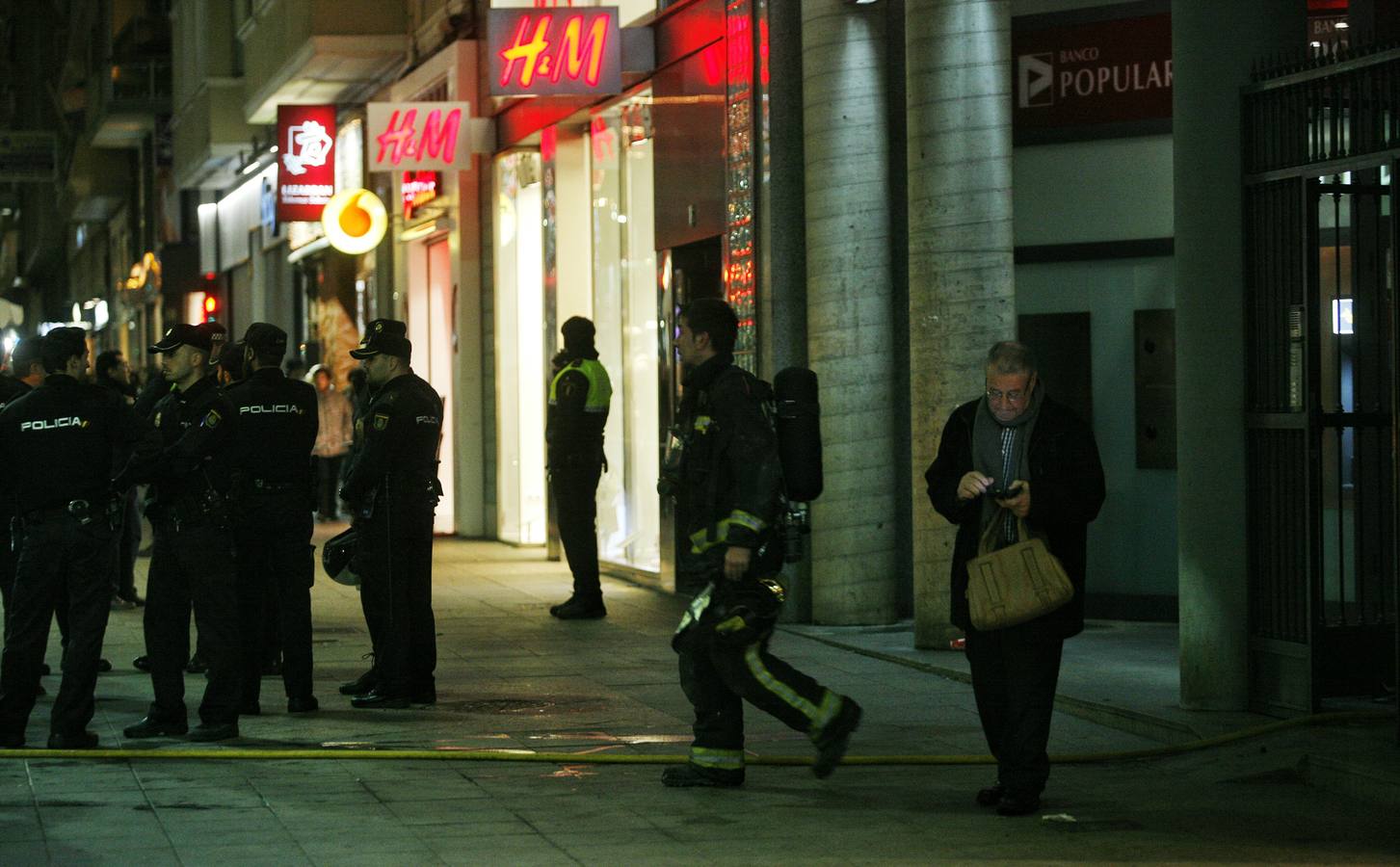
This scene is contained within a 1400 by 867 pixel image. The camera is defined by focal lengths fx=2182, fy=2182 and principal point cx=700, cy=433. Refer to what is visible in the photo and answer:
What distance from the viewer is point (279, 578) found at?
10.6 metres

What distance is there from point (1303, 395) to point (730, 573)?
2926 millimetres

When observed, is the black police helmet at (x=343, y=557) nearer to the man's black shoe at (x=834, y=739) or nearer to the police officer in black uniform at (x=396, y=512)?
the police officer in black uniform at (x=396, y=512)

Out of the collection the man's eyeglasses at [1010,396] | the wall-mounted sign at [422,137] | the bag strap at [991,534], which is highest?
the wall-mounted sign at [422,137]

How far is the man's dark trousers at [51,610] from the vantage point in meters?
9.39

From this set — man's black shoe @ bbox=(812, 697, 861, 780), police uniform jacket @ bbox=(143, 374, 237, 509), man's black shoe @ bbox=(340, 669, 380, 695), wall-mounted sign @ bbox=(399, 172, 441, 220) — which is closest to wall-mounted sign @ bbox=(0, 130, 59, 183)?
wall-mounted sign @ bbox=(399, 172, 441, 220)

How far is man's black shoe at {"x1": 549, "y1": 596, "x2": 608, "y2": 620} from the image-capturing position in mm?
14805

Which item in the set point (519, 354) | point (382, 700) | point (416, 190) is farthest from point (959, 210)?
point (416, 190)

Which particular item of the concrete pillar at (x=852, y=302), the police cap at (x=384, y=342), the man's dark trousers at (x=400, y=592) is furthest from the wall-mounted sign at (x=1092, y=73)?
the man's dark trousers at (x=400, y=592)

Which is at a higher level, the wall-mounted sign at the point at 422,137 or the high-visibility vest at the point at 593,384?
the wall-mounted sign at the point at 422,137

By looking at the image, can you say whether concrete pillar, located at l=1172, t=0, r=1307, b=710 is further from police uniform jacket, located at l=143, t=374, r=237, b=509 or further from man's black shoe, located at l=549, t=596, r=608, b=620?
man's black shoe, located at l=549, t=596, r=608, b=620

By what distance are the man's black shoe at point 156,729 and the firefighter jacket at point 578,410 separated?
544cm

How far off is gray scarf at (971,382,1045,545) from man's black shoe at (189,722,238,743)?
12.2ft

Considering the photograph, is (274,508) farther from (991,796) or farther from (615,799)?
(991,796)

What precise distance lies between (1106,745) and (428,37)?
15822 millimetres
